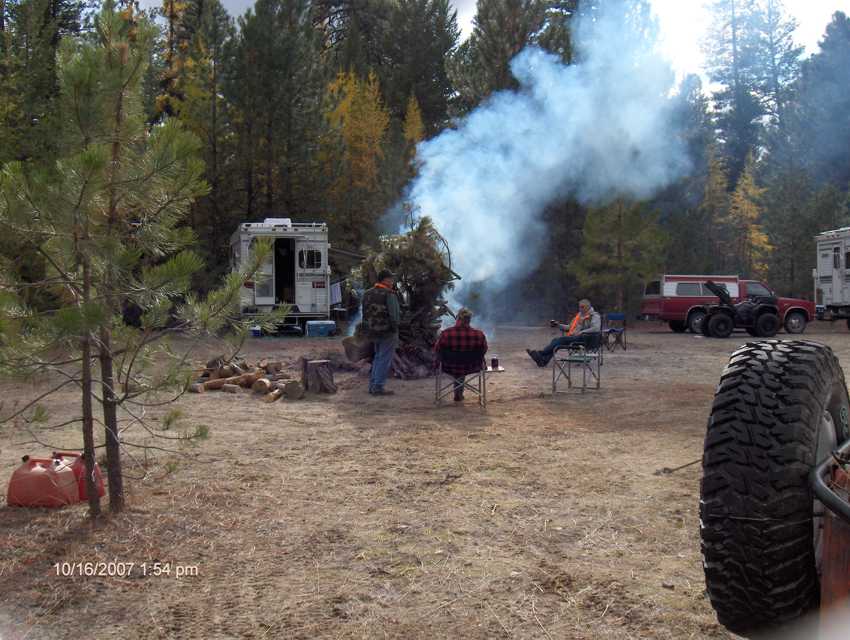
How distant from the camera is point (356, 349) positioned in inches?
437


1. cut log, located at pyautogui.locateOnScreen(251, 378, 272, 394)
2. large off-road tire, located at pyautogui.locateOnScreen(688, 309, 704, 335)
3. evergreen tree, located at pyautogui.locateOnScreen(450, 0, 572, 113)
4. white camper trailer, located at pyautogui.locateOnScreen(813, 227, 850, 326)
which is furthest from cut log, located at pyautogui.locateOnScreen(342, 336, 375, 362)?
white camper trailer, located at pyautogui.locateOnScreen(813, 227, 850, 326)

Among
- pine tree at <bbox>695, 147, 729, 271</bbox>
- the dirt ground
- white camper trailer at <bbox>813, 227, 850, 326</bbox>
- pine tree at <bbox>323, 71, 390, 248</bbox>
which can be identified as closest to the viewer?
the dirt ground

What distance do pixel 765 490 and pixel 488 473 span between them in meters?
3.17

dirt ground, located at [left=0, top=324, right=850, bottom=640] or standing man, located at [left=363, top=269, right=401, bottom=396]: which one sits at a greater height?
standing man, located at [left=363, top=269, right=401, bottom=396]

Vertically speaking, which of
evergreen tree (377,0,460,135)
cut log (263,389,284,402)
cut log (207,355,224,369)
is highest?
evergreen tree (377,0,460,135)

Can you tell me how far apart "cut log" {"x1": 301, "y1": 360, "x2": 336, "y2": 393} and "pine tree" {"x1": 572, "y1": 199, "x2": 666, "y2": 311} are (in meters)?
14.2

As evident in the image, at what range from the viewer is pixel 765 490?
84.6 inches

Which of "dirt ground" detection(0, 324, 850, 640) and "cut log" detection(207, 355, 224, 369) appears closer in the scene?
"dirt ground" detection(0, 324, 850, 640)

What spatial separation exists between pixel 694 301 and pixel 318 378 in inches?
547

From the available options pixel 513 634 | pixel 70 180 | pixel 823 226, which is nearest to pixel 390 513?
pixel 513 634

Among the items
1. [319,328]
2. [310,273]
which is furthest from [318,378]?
[310,273]

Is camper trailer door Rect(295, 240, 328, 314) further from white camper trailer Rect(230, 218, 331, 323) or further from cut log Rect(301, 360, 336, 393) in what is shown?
cut log Rect(301, 360, 336, 393)

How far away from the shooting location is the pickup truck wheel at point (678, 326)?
67.6 feet

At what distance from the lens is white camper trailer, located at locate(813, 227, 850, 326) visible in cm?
2014
